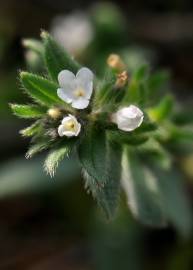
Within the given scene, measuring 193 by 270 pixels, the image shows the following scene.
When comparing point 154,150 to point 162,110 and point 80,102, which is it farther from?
point 80,102

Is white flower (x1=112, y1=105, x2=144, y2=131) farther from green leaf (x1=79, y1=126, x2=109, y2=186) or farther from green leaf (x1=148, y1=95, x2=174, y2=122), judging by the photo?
green leaf (x1=148, y1=95, x2=174, y2=122)

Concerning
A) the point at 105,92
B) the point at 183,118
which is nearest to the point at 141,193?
the point at 183,118

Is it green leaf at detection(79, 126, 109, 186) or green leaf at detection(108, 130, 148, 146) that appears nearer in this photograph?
green leaf at detection(79, 126, 109, 186)

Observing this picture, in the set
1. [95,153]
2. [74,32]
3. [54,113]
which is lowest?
[95,153]

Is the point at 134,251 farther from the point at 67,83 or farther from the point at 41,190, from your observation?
the point at 67,83

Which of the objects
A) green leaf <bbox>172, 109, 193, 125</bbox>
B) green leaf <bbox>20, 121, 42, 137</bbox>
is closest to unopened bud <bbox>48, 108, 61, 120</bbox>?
green leaf <bbox>20, 121, 42, 137</bbox>

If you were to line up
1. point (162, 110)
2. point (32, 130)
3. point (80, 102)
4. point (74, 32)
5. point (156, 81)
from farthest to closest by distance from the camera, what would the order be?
point (74, 32), point (156, 81), point (162, 110), point (32, 130), point (80, 102)
